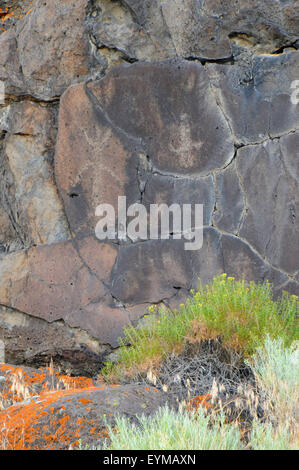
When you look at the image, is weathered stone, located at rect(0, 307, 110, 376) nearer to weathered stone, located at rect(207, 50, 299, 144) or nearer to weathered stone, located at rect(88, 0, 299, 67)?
weathered stone, located at rect(207, 50, 299, 144)

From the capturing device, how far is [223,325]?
15.2 ft

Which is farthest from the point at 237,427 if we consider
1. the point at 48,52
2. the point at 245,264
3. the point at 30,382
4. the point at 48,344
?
the point at 48,52

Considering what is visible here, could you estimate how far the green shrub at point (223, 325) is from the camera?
15.0 ft

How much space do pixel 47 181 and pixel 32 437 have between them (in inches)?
117

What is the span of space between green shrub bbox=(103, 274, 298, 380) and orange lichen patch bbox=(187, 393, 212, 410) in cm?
53

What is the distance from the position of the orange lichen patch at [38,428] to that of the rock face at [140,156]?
6.25ft

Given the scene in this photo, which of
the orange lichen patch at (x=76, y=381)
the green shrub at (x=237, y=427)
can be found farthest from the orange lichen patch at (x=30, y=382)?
the green shrub at (x=237, y=427)

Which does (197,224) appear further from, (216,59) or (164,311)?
(216,59)

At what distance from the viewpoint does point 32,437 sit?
11.2 feet

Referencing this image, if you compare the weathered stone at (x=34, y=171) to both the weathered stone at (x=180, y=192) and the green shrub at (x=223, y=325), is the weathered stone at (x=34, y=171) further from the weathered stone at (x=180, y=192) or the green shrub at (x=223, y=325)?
the green shrub at (x=223, y=325)

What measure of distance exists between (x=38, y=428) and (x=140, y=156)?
2.78 m

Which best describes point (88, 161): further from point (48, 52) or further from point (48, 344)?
point (48, 344)

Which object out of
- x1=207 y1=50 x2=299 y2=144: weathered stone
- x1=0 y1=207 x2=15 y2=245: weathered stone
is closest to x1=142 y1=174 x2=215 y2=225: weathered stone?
x1=207 y1=50 x2=299 y2=144: weathered stone

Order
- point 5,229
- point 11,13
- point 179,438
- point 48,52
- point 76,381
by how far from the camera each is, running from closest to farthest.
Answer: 1. point 179,438
2. point 76,381
3. point 48,52
4. point 5,229
5. point 11,13
